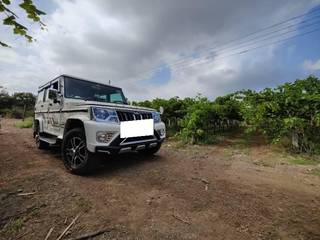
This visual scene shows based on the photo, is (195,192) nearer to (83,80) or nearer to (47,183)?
(47,183)

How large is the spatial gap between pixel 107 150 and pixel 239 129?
336 inches

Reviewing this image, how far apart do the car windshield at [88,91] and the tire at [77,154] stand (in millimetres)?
1100

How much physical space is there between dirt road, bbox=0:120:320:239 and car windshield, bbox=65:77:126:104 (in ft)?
5.10

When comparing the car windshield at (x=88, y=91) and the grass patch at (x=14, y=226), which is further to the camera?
the car windshield at (x=88, y=91)

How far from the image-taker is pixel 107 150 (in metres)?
3.86

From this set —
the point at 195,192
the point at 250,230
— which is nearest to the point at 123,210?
the point at 195,192

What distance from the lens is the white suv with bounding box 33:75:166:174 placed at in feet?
12.8

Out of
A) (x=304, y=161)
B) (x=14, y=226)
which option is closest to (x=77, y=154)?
(x=14, y=226)

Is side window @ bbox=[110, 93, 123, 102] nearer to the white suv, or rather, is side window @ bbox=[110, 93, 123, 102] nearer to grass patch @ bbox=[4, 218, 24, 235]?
the white suv

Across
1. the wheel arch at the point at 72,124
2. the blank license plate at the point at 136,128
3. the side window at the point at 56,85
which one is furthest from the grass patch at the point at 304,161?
the side window at the point at 56,85

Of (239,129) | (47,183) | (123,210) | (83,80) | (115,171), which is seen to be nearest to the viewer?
(123,210)

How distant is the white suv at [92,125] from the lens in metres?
3.90

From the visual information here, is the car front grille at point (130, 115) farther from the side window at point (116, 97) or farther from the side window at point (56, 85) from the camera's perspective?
the side window at point (56, 85)

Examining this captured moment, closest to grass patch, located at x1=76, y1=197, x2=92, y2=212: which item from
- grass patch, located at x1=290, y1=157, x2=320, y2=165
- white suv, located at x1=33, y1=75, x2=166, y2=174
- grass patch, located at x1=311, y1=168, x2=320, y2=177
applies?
white suv, located at x1=33, y1=75, x2=166, y2=174
